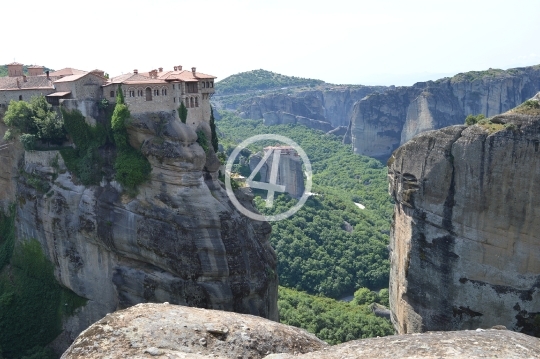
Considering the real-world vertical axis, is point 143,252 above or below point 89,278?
above

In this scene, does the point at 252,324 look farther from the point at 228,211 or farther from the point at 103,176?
the point at 103,176

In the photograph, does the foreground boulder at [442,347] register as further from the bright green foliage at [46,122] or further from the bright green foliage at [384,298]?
the bright green foliage at [384,298]

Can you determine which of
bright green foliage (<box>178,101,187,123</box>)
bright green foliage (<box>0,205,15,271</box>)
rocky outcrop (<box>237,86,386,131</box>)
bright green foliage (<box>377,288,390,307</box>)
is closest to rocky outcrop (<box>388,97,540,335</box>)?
bright green foliage (<box>178,101,187,123</box>)

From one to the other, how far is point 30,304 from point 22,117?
12.5 m

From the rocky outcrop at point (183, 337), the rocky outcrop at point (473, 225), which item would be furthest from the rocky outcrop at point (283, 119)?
the rocky outcrop at point (183, 337)

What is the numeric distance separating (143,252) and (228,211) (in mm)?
5581

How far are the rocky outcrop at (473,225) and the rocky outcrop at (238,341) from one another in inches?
449

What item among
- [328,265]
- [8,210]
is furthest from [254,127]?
[8,210]

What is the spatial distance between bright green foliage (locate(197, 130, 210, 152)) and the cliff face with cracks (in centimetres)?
59

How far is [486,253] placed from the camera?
25.3 m

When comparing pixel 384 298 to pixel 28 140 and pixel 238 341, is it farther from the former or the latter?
pixel 238 341

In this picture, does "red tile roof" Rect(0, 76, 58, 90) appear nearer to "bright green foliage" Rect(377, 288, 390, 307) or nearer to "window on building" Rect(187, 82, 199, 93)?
"window on building" Rect(187, 82, 199, 93)

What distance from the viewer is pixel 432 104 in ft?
381

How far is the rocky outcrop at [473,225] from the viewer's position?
2397cm
